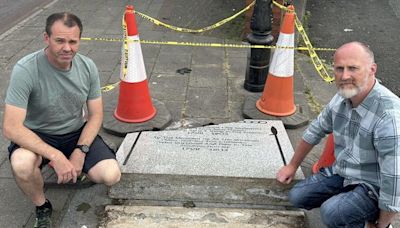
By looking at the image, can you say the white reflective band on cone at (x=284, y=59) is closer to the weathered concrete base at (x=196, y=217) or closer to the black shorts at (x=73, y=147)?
the weathered concrete base at (x=196, y=217)

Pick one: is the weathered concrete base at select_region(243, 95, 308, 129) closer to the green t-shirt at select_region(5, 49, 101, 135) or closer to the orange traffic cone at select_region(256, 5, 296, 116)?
the orange traffic cone at select_region(256, 5, 296, 116)

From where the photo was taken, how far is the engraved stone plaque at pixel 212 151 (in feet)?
10.2

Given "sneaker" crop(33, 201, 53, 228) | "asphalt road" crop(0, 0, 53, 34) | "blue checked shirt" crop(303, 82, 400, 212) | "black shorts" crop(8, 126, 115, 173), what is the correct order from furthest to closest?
"asphalt road" crop(0, 0, 53, 34)
"black shorts" crop(8, 126, 115, 173)
"sneaker" crop(33, 201, 53, 228)
"blue checked shirt" crop(303, 82, 400, 212)

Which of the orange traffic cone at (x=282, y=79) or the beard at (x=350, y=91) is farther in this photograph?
the orange traffic cone at (x=282, y=79)

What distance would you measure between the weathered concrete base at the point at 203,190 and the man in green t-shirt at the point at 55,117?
231 mm

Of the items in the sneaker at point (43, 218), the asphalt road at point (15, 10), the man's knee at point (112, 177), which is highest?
the man's knee at point (112, 177)

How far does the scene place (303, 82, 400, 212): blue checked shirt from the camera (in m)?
2.20

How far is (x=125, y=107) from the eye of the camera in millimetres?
3941

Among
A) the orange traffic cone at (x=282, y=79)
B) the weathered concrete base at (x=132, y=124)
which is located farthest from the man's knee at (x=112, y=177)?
the orange traffic cone at (x=282, y=79)

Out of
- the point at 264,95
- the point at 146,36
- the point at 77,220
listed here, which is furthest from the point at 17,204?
the point at 146,36

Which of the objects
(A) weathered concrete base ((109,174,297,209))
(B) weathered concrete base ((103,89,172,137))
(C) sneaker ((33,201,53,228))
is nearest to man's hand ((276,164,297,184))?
(A) weathered concrete base ((109,174,297,209))

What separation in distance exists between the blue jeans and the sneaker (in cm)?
165

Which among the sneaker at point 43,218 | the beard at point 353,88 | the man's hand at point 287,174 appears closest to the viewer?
the beard at point 353,88

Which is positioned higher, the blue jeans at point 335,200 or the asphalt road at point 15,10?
the blue jeans at point 335,200
